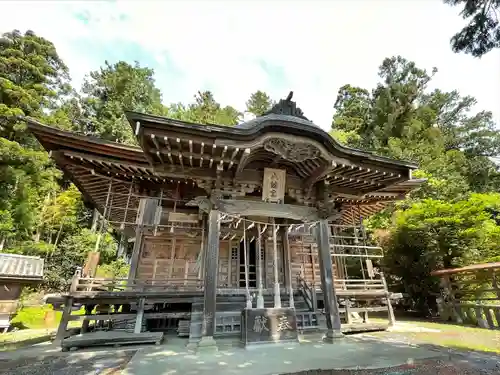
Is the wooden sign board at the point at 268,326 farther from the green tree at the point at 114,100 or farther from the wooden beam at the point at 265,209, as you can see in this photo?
the green tree at the point at 114,100

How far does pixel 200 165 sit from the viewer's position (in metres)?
6.95

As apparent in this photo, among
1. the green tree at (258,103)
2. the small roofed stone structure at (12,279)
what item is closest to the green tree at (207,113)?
the green tree at (258,103)

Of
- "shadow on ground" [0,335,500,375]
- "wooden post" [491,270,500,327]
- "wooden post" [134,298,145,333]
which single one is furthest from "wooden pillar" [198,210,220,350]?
"wooden post" [491,270,500,327]

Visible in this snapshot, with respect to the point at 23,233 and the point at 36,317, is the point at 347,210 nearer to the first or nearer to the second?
the point at 36,317

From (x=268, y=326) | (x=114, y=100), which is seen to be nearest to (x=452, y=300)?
(x=268, y=326)

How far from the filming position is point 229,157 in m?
6.65

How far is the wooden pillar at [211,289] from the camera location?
5777 mm

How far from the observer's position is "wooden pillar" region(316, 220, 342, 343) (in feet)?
22.0

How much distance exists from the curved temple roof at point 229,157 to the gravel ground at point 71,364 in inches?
165

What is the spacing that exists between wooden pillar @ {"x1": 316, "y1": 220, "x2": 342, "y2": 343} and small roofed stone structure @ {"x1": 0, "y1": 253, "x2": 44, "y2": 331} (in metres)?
12.2

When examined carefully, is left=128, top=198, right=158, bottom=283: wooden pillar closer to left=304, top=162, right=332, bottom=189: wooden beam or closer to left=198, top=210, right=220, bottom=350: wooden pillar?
left=198, top=210, right=220, bottom=350: wooden pillar

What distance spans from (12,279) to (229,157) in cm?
1139

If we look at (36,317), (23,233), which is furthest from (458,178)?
(23,233)

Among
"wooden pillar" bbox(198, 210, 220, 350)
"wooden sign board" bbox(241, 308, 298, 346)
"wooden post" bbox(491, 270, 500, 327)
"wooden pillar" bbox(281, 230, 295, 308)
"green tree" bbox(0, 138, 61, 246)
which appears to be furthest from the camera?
"green tree" bbox(0, 138, 61, 246)
